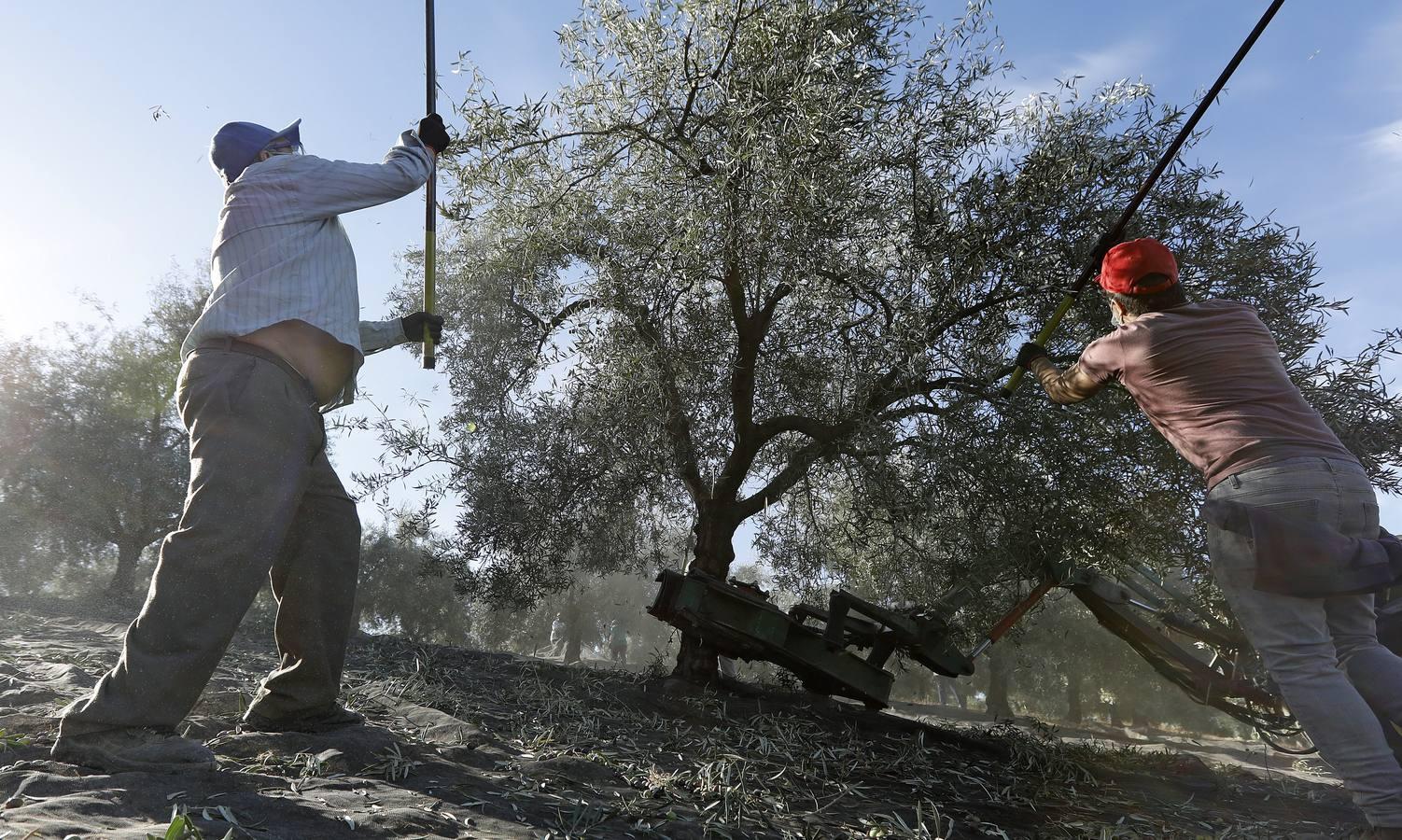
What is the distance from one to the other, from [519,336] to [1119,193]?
243 inches

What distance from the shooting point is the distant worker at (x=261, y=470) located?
3162mm

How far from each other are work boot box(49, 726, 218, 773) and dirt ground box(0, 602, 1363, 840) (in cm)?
8

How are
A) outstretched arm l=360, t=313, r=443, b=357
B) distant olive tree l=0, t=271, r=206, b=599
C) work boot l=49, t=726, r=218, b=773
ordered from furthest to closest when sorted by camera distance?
distant olive tree l=0, t=271, r=206, b=599 < outstretched arm l=360, t=313, r=443, b=357 < work boot l=49, t=726, r=218, b=773

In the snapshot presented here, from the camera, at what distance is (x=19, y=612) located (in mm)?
9930

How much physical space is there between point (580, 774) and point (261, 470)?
1999 millimetres

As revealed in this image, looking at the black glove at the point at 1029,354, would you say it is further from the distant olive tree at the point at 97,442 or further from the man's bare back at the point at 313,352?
the distant olive tree at the point at 97,442

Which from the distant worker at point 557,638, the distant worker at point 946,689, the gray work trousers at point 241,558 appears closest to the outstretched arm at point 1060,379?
the gray work trousers at point 241,558

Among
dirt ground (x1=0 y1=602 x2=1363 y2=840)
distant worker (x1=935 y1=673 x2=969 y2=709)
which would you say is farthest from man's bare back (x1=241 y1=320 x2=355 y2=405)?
distant worker (x1=935 y1=673 x2=969 y2=709)

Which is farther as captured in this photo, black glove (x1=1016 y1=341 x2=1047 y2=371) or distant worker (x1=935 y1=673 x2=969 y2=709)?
distant worker (x1=935 y1=673 x2=969 y2=709)

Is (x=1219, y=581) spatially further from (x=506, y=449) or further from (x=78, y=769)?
(x=506, y=449)

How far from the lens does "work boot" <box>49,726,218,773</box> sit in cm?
298

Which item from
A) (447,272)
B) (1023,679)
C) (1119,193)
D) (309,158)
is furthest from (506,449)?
(1023,679)

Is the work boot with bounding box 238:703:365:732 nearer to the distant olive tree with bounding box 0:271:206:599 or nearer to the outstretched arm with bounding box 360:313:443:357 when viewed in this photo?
the outstretched arm with bounding box 360:313:443:357

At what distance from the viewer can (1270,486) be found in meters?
3.46
